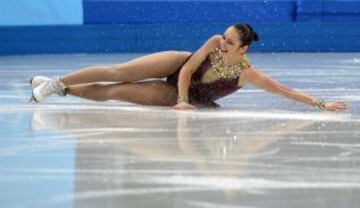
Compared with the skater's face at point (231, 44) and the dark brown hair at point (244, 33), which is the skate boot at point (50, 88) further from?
the dark brown hair at point (244, 33)

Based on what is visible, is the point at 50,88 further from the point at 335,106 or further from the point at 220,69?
the point at 335,106

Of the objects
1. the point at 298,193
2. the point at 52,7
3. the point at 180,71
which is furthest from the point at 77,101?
the point at 52,7

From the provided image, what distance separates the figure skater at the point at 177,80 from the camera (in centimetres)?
433

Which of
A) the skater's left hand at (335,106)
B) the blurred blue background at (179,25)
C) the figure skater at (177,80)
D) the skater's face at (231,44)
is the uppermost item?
the skater's face at (231,44)

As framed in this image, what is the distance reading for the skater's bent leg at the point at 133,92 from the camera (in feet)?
14.9

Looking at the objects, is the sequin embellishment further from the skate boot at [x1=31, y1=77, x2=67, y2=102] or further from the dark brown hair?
the skate boot at [x1=31, y1=77, x2=67, y2=102]

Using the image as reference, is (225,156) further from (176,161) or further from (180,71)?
(180,71)

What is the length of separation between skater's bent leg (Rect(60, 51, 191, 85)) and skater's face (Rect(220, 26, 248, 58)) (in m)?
0.34

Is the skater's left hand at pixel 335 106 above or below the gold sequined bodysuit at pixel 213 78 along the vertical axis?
below

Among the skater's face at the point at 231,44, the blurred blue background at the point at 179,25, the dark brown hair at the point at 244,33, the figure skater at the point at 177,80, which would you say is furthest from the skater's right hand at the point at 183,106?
the blurred blue background at the point at 179,25

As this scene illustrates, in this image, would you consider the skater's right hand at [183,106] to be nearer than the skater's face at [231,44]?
No

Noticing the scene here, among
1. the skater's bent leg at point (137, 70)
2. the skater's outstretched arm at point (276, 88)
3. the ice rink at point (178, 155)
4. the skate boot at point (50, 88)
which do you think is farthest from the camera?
the skate boot at point (50, 88)

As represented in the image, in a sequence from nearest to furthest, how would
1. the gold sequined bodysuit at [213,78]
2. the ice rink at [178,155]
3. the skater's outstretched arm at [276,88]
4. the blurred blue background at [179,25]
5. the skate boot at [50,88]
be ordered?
the ice rink at [178,155] → the skater's outstretched arm at [276,88] → the gold sequined bodysuit at [213,78] → the skate boot at [50,88] → the blurred blue background at [179,25]

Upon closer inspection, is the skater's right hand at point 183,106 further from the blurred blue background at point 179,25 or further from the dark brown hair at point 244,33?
the blurred blue background at point 179,25
